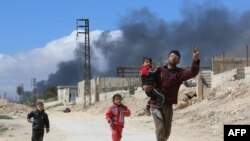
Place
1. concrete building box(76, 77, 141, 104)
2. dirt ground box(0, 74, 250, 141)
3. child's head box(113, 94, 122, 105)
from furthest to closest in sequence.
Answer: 1. concrete building box(76, 77, 141, 104)
2. dirt ground box(0, 74, 250, 141)
3. child's head box(113, 94, 122, 105)

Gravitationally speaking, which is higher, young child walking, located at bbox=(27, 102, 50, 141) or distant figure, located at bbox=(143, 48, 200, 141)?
distant figure, located at bbox=(143, 48, 200, 141)

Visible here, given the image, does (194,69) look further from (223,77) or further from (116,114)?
(223,77)

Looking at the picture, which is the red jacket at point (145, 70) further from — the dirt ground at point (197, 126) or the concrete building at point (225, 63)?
the concrete building at point (225, 63)

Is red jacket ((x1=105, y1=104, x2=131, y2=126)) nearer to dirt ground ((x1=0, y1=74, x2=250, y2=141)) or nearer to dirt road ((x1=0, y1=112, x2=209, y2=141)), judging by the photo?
dirt road ((x1=0, y1=112, x2=209, y2=141))

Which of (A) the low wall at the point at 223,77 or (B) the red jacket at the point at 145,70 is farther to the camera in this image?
(A) the low wall at the point at 223,77

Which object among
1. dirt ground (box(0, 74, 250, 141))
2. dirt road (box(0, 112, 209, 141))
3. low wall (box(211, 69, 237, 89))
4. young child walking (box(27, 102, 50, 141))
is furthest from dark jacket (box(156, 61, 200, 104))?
low wall (box(211, 69, 237, 89))

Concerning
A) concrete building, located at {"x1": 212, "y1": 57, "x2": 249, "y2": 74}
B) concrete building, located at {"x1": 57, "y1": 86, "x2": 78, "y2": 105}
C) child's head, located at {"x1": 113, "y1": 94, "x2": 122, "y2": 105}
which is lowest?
concrete building, located at {"x1": 57, "y1": 86, "x2": 78, "y2": 105}

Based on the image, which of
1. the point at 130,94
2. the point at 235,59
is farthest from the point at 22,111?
the point at 235,59

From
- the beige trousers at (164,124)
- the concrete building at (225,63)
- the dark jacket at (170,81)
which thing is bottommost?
the beige trousers at (164,124)

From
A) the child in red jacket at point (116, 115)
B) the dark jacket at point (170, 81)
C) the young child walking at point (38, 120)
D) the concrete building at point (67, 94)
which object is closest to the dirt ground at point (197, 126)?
the young child walking at point (38, 120)

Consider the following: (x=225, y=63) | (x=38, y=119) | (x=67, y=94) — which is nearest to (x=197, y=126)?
(x=38, y=119)

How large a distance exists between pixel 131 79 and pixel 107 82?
17.0ft

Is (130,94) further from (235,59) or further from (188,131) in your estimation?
(188,131)

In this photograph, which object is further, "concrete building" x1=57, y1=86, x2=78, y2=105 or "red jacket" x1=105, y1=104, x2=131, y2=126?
"concrete building" x1=57, y1=86, x2=78, y2=105
